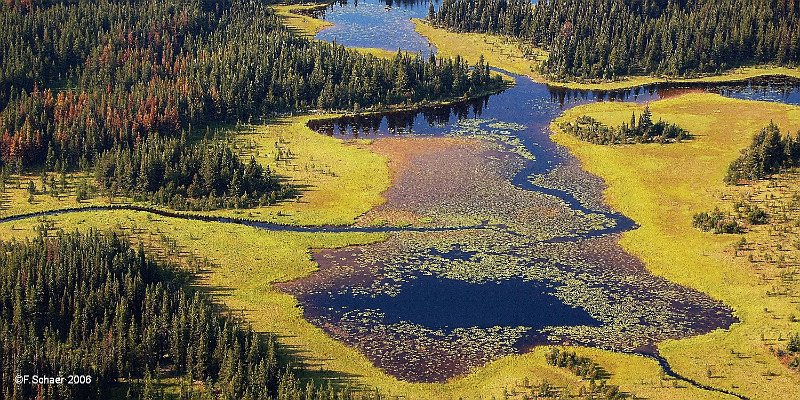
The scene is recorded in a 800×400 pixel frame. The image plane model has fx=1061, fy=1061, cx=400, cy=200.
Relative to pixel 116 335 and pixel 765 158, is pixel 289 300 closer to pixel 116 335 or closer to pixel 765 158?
pixel 116 335

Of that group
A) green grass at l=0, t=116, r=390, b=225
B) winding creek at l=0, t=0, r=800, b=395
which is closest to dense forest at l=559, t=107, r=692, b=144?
winding creek at l=0, t=0, r=800, b=395

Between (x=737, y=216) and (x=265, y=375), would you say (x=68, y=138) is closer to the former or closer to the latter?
(x=265, y=375)

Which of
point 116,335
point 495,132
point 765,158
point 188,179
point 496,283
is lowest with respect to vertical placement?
point 116,335

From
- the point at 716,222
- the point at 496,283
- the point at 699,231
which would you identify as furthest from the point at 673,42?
the point at 496,283

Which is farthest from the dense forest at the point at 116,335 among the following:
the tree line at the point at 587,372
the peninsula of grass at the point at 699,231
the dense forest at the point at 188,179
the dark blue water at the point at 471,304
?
the peninsula of grass at the point at 699,231

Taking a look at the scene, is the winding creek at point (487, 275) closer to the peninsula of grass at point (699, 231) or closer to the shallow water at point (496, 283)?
the shallow water at point (496, 283)

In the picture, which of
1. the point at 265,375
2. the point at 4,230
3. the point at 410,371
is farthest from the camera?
the point at 4,230

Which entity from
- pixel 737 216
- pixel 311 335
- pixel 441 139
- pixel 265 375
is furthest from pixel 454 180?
pixel 265 375
